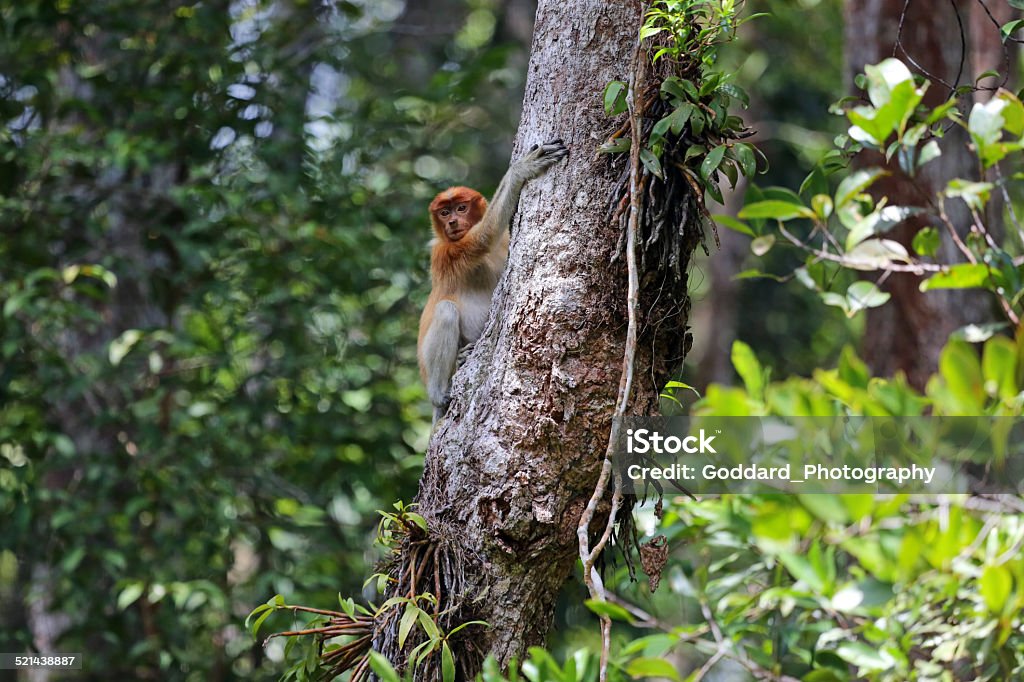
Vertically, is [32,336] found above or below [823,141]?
A: below

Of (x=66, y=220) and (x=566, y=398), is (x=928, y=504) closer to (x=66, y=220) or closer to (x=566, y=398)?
(x=566, y=398)

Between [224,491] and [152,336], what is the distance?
99 centimetres

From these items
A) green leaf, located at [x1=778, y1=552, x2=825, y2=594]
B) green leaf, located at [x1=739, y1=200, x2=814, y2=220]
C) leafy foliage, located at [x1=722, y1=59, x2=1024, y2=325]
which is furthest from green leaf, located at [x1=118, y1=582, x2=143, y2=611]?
green leaf, located at [x1=778, y1=552, x2=825, y2=594]

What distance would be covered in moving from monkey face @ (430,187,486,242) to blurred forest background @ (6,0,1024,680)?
2.16 ft

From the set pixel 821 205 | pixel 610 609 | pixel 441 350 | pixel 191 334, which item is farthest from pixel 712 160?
pixel 191 334

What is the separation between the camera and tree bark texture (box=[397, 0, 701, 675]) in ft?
9.95

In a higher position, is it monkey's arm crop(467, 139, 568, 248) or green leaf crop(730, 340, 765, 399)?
green leaf crop(730, 340, 765, 399)

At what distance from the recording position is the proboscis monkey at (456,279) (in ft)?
16.1

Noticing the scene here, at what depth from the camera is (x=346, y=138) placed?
21.7 ft

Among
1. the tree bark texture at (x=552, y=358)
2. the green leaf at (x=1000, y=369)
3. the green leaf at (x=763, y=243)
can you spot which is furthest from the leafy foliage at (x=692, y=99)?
the green leaf at (x=1000, y=369)

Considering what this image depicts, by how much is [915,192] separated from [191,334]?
15.5 feet

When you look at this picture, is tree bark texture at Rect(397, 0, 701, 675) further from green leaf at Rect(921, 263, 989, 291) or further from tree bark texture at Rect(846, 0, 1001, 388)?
tree bark texture at Rect(846, 0, 1001, 388)

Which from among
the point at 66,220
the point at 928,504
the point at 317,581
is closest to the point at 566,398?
the point at 928,504

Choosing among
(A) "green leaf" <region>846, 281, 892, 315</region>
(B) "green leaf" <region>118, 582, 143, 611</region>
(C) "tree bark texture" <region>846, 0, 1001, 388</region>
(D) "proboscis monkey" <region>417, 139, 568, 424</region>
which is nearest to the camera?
(A) "green leaf" <region>846, 281, 892, 315</region>
